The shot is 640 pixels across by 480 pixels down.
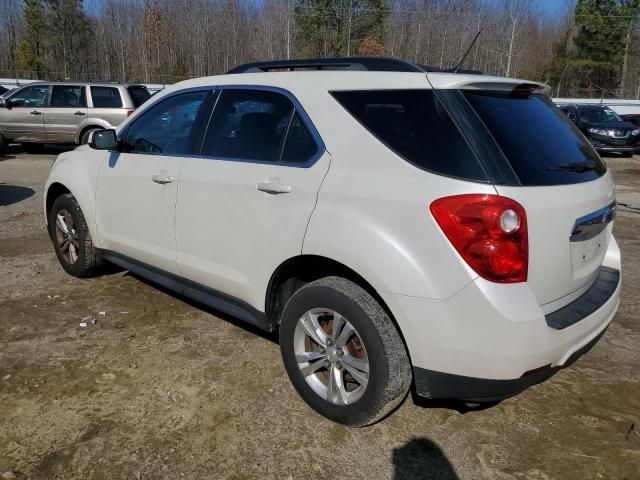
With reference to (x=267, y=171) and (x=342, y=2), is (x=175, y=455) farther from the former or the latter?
(x=342, y=2)

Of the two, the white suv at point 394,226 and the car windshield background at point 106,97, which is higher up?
the car windshield background at point 106,97

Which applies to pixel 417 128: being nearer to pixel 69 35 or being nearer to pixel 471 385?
pixel 471 385

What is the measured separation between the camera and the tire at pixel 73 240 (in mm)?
4492

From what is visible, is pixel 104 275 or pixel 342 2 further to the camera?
pixel 342 2

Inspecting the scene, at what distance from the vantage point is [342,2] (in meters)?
49.5

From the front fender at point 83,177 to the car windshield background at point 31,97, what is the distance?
10.4 m

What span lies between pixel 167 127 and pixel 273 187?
4.63ft

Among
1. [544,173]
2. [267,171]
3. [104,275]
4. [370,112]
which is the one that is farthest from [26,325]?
[544,173]

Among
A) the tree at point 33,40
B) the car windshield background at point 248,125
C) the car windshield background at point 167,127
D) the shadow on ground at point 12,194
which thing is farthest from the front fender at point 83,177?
the tree at point 33,40

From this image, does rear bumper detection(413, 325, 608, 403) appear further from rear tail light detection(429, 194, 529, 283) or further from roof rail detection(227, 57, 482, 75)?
roof rail detection(227, 57, 482, 75)

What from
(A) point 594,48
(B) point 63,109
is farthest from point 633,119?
(A) point 594,48

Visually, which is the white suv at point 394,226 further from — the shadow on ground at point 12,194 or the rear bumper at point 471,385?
the shadow on ground at point 12,194

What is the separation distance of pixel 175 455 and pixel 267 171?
151 centimetres

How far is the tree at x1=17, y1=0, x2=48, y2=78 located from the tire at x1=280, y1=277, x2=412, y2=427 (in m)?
53.2
